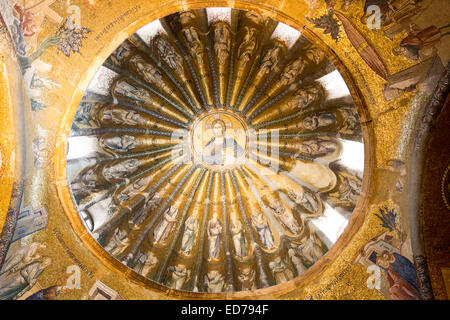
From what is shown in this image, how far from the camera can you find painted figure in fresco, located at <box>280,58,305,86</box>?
880 cm

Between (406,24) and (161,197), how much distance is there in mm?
6769

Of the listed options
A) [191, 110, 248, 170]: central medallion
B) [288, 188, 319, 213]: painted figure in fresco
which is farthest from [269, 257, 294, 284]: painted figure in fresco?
[191, 110, 248, 170]: central medallion

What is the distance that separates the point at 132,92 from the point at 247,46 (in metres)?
2.93

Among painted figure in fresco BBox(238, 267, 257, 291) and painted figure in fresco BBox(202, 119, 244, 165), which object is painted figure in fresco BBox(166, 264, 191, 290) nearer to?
painted figure in fresco BBox(238, 267, 257, 291)

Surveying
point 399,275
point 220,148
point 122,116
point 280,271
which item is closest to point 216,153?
point 220,148

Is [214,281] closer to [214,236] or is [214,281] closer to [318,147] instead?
[214,236]

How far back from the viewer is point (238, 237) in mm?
10102

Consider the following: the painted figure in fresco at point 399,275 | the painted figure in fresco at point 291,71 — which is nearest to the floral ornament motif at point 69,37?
the painted figure in fresco at point 291,71

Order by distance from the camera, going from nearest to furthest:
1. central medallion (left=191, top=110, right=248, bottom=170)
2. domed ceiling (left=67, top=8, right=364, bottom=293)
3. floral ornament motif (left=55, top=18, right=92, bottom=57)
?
floral ornament motif (left=55, top=18, right=92, bottom=57) < domed ceiling (left=67, top=8, right=364, bottom=293) < central medallion (left=191, top=110, right=248, bottom=170)

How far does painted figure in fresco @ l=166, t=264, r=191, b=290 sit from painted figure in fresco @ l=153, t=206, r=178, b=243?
785mm

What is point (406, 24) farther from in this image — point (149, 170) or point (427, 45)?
point (149, 170)

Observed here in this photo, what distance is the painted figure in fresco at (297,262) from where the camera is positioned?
874cm

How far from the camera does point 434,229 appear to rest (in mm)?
7523
